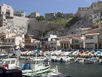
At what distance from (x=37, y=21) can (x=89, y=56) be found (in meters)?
55.9

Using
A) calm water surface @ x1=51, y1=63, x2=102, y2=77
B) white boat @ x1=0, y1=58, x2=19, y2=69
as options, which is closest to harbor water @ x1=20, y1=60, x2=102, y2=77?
calm water surface @ x1=51, y1=63, x2=102, y2=77

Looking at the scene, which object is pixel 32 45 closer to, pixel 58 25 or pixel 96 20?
pixel 58 25

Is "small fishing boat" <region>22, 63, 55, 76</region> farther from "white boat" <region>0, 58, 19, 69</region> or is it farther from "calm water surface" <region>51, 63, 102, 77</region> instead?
"calm water surface" <region>51, 63, 102, 77</region>

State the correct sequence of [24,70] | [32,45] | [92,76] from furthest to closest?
[32,45] → [92,76] → [24,70]

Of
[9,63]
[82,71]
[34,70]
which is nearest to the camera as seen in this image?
[9,63]

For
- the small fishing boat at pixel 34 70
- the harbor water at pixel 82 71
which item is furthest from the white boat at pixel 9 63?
the harbor water at pixel 82 71

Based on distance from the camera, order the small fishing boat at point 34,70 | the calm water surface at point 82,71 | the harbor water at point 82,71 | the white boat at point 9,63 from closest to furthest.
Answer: the white boat at point 9,63 → the small fishing boat at point 34,70 → the calm water surface at point 82,71 → the harbor water at point 82,71

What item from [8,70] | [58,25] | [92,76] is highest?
[58,25]

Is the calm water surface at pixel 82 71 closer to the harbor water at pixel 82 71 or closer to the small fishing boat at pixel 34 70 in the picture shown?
the harbor water at pixel 82 71

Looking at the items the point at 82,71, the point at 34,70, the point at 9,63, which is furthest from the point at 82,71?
the point at 9,63

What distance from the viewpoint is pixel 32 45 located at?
7288 cm

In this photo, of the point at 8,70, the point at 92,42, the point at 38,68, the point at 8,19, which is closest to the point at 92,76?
the point at 38,68

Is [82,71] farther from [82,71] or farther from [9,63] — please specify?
[9,63]

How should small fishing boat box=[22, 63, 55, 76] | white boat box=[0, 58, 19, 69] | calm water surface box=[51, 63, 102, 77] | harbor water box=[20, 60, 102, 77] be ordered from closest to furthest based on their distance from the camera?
white boat box=[0, 58, 19, 69] → small fishing boat box=[22, 63, 55, 76] → calm water surface box=[51, 63, 102, 77] → harbor water box=[20, 60, 102, 77]
